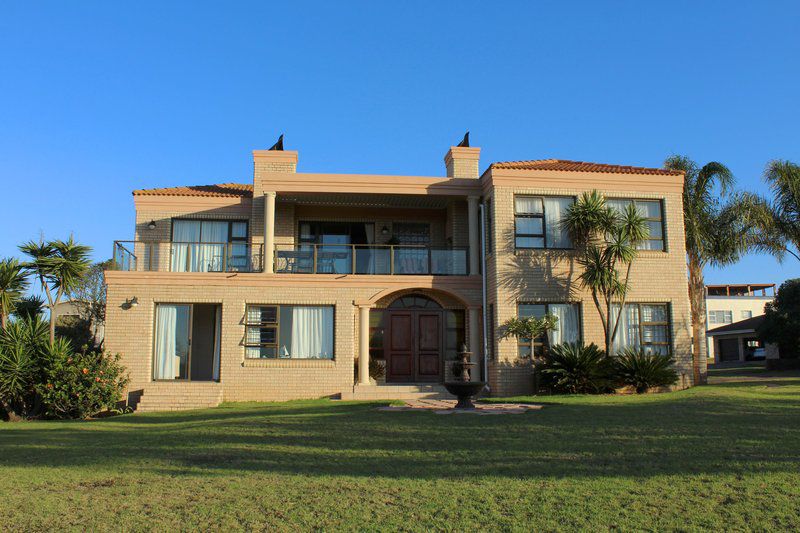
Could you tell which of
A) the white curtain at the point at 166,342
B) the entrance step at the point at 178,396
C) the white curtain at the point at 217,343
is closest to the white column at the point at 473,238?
the white curtain at the point at 217,343

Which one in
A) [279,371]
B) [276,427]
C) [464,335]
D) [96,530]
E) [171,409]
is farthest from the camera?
[464,335]

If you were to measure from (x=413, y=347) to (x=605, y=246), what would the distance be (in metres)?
6.19

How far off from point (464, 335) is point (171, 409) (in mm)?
8436

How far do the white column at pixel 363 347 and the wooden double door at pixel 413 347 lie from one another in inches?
44.3

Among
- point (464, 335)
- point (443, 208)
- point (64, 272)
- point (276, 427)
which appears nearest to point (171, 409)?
point (64, 272)

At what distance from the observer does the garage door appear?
1984 inches

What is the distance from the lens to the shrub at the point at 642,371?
17156mm

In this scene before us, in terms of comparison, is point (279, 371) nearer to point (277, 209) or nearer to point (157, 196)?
point (277, 209)

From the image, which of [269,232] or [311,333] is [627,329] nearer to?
[311,333]

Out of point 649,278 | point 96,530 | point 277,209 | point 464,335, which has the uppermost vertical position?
point 277,209

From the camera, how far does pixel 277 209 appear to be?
71.8 feet

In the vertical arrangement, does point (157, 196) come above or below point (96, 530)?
above

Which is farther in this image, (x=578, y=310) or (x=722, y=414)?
(x=578, y=310)

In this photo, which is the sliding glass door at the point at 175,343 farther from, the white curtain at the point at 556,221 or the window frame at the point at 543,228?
the white curtain at the point at 556,221
